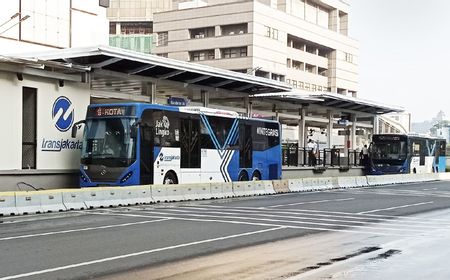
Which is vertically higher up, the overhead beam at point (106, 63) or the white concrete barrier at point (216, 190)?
the overhead beam at point (106, 63)

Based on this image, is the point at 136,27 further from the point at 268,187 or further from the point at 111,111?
the point at 111,111

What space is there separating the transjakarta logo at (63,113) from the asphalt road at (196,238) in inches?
231

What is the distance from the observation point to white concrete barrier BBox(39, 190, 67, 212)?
17578 millimetres

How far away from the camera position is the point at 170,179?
23.5m

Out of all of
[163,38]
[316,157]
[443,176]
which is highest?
[163,38]

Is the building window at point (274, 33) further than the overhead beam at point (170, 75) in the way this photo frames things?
Yes

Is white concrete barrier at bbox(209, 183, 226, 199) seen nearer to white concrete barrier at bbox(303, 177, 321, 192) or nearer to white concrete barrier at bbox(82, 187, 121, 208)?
white concrete barrier at bbox(82, 187, 121, 208)

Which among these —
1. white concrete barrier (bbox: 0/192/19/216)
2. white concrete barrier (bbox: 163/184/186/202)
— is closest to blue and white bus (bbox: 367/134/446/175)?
white concrete barrier (bbox: 163/184/186/202)

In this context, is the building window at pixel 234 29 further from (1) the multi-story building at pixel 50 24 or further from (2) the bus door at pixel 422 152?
(1) the multi-story building at pixel 50 24

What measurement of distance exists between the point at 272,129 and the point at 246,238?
1888 cm

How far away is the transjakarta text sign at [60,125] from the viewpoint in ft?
75.3

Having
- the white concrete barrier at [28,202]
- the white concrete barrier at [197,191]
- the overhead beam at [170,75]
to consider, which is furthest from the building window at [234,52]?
the white concrete barrier at [28,202]

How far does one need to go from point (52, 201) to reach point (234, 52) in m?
74.0

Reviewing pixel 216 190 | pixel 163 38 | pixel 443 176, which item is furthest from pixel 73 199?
pixel 163 38
